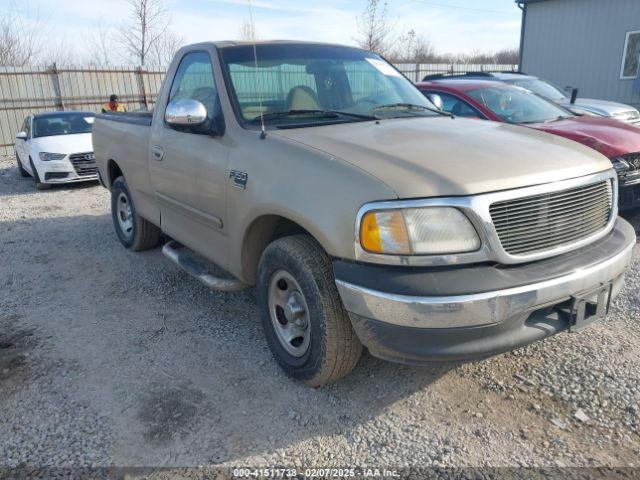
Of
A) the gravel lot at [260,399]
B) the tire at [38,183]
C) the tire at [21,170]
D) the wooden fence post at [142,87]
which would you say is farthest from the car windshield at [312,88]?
the wooden fence post at [142,87]

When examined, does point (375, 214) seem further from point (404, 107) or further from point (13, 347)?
point (13, 347)

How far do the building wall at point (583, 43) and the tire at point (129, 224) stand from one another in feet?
55.6

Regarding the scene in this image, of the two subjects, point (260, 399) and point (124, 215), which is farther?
point (124, 215)

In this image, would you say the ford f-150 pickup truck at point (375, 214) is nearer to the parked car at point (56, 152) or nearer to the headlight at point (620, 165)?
the headlight at point (620, 165)

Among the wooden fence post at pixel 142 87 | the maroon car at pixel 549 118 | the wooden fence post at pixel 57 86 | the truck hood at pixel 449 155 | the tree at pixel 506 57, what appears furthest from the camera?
the tree at pixel 506 57

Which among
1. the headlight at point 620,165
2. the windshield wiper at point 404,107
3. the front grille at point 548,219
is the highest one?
the windshield wiper at point 404,107

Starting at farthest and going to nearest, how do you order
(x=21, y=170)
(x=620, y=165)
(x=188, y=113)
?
(x=21, y=170)
(x=620, y=165)
(x=188, y=113)

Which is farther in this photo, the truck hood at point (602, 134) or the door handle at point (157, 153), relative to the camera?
the truck hood at point (602, 134)

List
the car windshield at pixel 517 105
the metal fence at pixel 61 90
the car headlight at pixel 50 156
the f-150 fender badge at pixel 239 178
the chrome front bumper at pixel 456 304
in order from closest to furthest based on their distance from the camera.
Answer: the chrome front bumper at pixel 456 304 < the f-150 fender badge at pixel 239 178 < the car windshield at pixel 517 105 < the car headlight at pixel 50 156 < the metal fence at pixel 61 90

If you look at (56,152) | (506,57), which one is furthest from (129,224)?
(506,57)

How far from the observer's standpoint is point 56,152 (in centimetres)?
995

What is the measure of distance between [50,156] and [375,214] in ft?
30.7

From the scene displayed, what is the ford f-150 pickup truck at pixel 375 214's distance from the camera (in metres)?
2.37

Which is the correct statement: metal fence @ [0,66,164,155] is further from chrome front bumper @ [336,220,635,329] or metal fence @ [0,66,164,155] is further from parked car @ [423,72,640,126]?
chrome front bumper @ [336,220,635,329]
